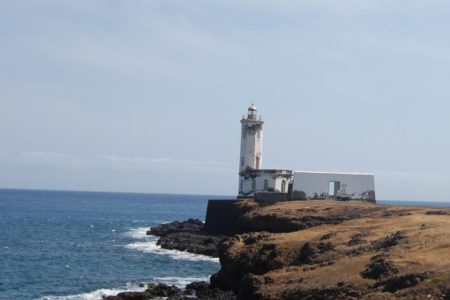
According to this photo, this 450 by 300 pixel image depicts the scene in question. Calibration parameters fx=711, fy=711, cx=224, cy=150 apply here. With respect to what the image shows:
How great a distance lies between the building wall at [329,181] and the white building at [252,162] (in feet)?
29.7

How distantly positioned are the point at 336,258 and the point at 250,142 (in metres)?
53.4

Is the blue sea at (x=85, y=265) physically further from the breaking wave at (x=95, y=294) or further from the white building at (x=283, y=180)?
the white building at (x=283, y=180)

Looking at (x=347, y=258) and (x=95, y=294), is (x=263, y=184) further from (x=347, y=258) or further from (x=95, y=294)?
(x=347, y=258)

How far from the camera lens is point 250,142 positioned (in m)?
89.1

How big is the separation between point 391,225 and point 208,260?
24.9 m

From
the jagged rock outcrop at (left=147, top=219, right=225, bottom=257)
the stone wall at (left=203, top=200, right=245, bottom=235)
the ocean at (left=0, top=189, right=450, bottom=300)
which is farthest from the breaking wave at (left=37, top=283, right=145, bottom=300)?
the stone wall at (left=203, top=200, right=245, bottom=235)

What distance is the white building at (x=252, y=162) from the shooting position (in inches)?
3371

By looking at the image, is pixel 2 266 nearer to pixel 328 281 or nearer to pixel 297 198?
pixel 297 198

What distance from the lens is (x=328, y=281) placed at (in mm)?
30750

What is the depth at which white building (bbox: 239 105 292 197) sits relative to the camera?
85625mm

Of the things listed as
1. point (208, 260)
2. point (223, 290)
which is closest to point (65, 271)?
point (208, 260)

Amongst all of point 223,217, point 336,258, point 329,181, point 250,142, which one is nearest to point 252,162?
point 250,142

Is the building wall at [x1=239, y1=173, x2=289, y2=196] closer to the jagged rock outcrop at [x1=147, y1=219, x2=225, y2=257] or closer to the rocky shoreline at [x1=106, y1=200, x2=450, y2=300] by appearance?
the jagged rock outcrop at [x1=147, y1=219, x2=225, y2=257]

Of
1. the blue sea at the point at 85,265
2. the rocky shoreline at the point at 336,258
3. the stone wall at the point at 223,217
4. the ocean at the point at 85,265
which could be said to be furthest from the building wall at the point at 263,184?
the rocky shoreline at the point at 336,258
